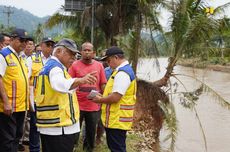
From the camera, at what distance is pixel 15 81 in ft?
12.6

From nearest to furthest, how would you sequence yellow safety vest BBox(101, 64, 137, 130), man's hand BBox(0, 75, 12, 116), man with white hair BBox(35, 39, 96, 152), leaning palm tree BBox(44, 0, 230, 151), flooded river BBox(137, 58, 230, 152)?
man with white hair BBox(35, 39, 96, 152) < man's hand BBox(0, 75, 12, 116) < yellow safety vest BBox(101, 64, 137, 130) < leaning palm tree BBox(44, 0, 230, 151) < flooded river BBox(137, 58, 230, 152)

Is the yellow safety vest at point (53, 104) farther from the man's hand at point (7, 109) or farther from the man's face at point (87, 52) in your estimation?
the man's face at point (87, 52)

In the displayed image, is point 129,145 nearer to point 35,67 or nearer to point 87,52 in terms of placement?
point 87,52

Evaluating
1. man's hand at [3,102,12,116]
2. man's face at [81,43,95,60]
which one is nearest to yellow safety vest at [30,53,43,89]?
man's face at [81,43,95,60]

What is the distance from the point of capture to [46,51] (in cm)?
468

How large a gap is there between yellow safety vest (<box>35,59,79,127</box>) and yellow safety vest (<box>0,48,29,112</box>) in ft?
2.57

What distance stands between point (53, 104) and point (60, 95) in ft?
0.33

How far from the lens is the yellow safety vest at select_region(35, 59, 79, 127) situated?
10.1 feet

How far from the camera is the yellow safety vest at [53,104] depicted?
10.1ft

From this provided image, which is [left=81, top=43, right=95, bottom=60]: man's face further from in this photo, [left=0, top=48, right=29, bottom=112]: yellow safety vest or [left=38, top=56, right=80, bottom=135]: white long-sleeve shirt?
[left=38, top=56, right=80, bottom=135]: white long-sleeve shirt

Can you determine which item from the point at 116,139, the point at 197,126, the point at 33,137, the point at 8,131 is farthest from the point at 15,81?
the point at 197,126

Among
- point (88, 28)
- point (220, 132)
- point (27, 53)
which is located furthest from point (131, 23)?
point (27, 53)

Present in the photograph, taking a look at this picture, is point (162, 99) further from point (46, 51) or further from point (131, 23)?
point (46, 51)

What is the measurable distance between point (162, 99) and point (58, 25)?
667 cm
